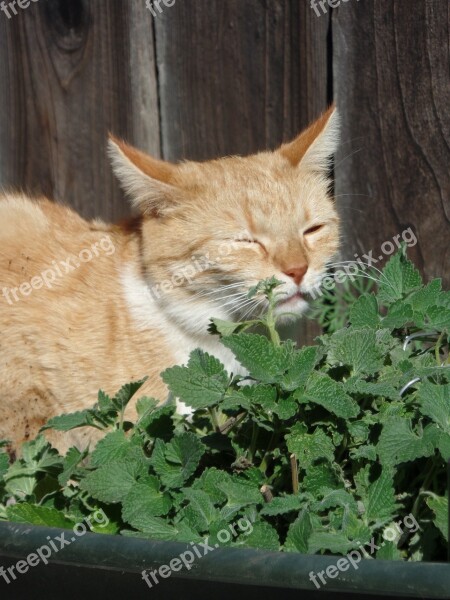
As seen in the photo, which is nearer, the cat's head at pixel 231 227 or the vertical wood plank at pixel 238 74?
the cat's head at pixel 231 227

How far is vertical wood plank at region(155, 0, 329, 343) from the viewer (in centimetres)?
302

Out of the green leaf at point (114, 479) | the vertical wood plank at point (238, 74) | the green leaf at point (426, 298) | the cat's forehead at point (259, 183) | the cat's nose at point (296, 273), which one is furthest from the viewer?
the vertical wood plank at point (238, 74)

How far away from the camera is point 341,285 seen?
10.5 feet

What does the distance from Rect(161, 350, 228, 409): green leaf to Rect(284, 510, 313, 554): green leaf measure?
0.25 m

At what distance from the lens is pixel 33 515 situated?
4.73 ft

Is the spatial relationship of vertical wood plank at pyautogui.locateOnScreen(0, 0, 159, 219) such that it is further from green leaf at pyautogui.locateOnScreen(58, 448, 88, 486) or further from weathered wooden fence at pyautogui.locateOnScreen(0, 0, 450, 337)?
green leaf at pyautogui.locateOnScreen(58, 448, 88, 486)

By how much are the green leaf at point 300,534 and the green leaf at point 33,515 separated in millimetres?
441

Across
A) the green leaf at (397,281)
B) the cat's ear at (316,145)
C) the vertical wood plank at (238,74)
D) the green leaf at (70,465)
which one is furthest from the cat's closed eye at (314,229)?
the green leaf at (70,465)

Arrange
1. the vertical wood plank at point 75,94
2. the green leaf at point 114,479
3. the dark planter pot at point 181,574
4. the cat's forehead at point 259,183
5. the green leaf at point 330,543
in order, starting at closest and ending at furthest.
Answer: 1. the dark planter pot at point 181,574
2. the green leaf at point 330,543
3. the green leaf at point 114,479
4. the cat's forehead at point 259,183
5. the vertical wood plank at point 75,94

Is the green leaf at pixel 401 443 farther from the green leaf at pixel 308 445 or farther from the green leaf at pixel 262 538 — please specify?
the green leaf at pixel 262 538

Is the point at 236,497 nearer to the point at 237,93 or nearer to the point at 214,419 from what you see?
the point at 214,419

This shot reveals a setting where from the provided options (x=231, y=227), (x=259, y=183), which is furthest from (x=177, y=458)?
(x=259, y=183)

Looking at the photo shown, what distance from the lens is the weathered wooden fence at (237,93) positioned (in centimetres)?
282

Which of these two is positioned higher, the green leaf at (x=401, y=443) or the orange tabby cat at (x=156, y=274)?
the orange tabby cat at (x=156, y=274)
